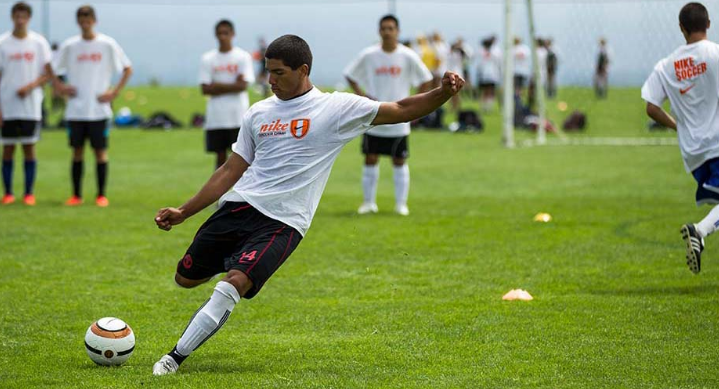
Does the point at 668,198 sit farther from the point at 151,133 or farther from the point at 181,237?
the point at 151,133

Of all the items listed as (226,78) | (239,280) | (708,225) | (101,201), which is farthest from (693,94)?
(101,201)

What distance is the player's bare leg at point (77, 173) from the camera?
14492mm

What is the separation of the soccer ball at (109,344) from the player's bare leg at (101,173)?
8.38 meters

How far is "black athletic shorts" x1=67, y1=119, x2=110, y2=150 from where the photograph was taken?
566 inches

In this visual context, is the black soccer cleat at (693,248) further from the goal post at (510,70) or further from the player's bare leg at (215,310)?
the goal post at (510,70)

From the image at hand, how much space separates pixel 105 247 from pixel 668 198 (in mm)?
7779

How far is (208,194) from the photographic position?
6.16 meters

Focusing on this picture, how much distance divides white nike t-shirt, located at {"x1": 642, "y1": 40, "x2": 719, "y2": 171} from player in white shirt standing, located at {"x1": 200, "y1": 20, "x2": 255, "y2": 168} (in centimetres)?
674

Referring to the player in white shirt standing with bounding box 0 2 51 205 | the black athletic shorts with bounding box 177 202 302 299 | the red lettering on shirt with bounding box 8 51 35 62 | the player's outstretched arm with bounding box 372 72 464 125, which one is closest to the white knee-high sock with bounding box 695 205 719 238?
the player's outstretched arm with bounding box 372 72 464 125

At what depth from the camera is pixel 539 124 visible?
2430 cm

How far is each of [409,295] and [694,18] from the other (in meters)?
3.16

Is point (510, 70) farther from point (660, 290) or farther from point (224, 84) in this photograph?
point (660, 290)

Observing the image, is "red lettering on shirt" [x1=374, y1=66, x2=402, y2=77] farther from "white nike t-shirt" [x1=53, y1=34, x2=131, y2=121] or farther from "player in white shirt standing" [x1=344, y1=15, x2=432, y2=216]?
"white nike t-shirt" [x1=53, y1=34, x2=131, y2=121]

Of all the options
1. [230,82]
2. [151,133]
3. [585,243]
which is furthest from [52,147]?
[585,243]
